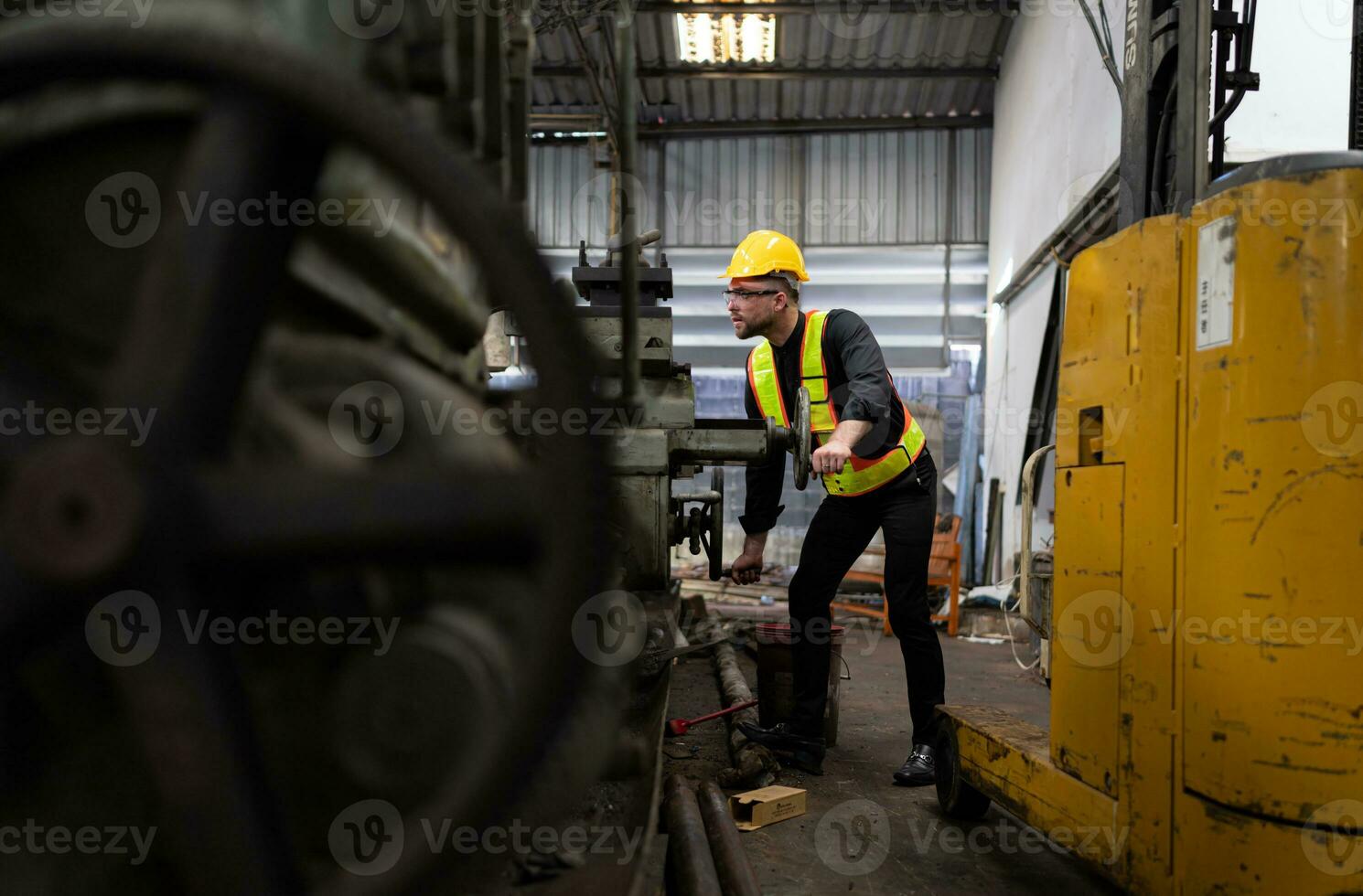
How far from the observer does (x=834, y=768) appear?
3.09 metres

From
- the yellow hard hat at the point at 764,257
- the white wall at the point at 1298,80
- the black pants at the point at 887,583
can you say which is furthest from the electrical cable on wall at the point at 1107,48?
the black pants at the point at 887,583

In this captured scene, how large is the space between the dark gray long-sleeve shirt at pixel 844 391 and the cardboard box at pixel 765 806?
1.06 m

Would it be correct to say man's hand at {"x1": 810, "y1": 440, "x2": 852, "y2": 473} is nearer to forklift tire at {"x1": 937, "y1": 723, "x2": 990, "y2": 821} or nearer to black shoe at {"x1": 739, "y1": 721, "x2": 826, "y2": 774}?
forklift tire at {"x1": 937, "y1": 723, "x2": 990, "y2": 821}

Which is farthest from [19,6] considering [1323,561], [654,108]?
[654,108]

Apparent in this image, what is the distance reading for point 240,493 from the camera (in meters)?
0.76

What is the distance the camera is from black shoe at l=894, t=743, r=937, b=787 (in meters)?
2.86

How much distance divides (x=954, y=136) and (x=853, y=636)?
7.33 m

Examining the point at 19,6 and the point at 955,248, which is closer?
the point at 19,6

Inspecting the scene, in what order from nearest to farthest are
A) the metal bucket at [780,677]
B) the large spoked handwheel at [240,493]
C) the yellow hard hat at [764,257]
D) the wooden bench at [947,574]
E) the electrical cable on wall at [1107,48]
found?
1. the large spoked handwheel at [240,493]
2. the yellow hard hat at [764,257]
3. the metal bucket at [780,677]
4. the electrical cable on wall at [1107,48]
5. the wooden bench at [947,574]

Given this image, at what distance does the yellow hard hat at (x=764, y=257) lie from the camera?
3.08 metres

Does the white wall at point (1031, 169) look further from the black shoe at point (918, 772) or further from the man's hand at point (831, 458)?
the man's hand at point (831, 458)

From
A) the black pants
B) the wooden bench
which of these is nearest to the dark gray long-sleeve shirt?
the black pants

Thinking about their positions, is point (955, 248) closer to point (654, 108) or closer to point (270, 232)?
point (654, 108)

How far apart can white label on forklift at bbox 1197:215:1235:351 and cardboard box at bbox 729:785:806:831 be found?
1.73 m
